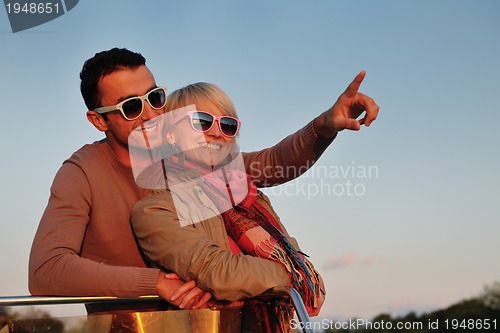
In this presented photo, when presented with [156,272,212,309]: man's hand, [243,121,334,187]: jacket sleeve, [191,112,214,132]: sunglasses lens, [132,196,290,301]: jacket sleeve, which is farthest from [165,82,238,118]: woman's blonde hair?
[156,272,212,309]: man's hand

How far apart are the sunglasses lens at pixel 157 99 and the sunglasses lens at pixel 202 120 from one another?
1.10 ft

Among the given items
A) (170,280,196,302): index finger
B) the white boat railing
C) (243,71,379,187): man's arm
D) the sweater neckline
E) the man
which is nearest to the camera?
the white boat railing

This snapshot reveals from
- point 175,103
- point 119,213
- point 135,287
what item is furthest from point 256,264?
point 175,103

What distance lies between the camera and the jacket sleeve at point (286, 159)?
394cm

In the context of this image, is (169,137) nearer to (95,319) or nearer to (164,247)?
(164,247)

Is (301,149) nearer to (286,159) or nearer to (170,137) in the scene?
(286,159)

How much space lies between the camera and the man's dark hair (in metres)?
3.77

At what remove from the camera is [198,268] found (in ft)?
8.74

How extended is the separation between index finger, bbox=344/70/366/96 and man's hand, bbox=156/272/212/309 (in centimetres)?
127

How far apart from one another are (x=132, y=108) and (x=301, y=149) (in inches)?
39.3

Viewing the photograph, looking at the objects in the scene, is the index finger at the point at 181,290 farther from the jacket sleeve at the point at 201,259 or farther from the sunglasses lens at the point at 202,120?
the sunglasses lens at the point at 202,120

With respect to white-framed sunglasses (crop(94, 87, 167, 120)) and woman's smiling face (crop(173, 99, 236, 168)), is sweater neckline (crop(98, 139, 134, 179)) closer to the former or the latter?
white-framed sunglasses (crop(94, 87, 167, 120))

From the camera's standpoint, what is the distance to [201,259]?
266 cm

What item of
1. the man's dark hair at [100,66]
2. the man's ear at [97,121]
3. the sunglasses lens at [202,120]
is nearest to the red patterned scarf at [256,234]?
the sunglasses lens at [202,120]
